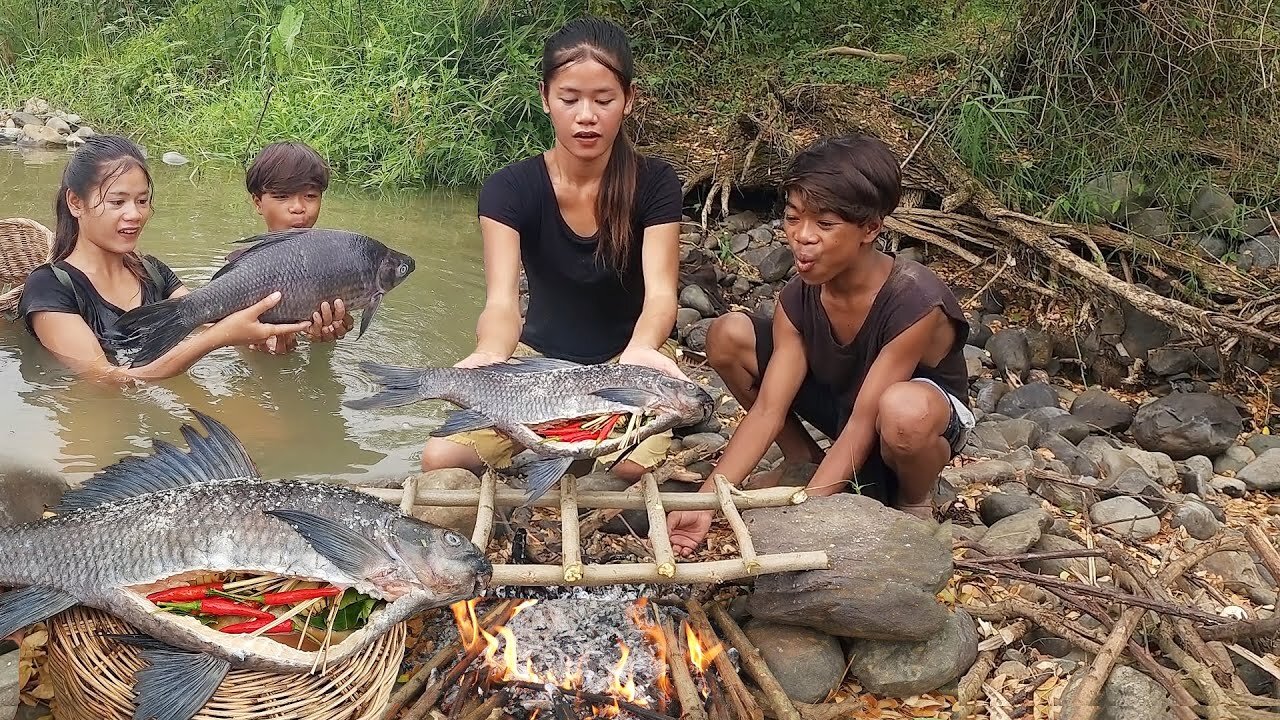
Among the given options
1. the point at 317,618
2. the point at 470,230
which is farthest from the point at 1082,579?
the point at 470,230

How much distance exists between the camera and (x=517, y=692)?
2986 mm

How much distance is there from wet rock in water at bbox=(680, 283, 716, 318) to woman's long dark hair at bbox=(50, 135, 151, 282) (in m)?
3.38

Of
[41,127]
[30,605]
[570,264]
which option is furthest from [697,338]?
[41,127]

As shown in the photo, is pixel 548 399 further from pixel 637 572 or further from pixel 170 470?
pixel 170 470

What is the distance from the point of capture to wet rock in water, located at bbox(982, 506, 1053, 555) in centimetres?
376

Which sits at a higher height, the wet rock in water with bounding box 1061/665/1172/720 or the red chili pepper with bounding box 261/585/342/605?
the red chili pepper with bounding box 261/585/342/605

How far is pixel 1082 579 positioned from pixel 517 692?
6.99 ft

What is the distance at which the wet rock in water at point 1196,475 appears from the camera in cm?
463

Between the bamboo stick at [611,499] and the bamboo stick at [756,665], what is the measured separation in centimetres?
34

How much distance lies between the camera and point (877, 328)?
3.75 metres

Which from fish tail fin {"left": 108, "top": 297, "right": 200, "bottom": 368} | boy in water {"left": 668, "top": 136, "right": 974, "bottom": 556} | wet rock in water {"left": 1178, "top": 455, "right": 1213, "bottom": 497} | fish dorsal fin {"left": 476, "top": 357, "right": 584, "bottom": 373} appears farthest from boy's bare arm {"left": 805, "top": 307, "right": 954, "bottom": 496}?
fish tail fin {"left": 108, "top": 297, "right": 200, "bottom": 368}

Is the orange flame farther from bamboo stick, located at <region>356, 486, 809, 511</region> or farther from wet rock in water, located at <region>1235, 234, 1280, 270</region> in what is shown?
wet rock in water, located at <region>1235, 234, 1280, 270</region>

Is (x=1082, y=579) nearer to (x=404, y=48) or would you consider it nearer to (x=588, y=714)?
(x=588, y=714)

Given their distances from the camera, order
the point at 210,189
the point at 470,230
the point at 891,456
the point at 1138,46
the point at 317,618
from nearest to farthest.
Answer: the point at 317,618
the point at 891,456
the point at 1138,46
the point at 470,230
the point at 210,189
